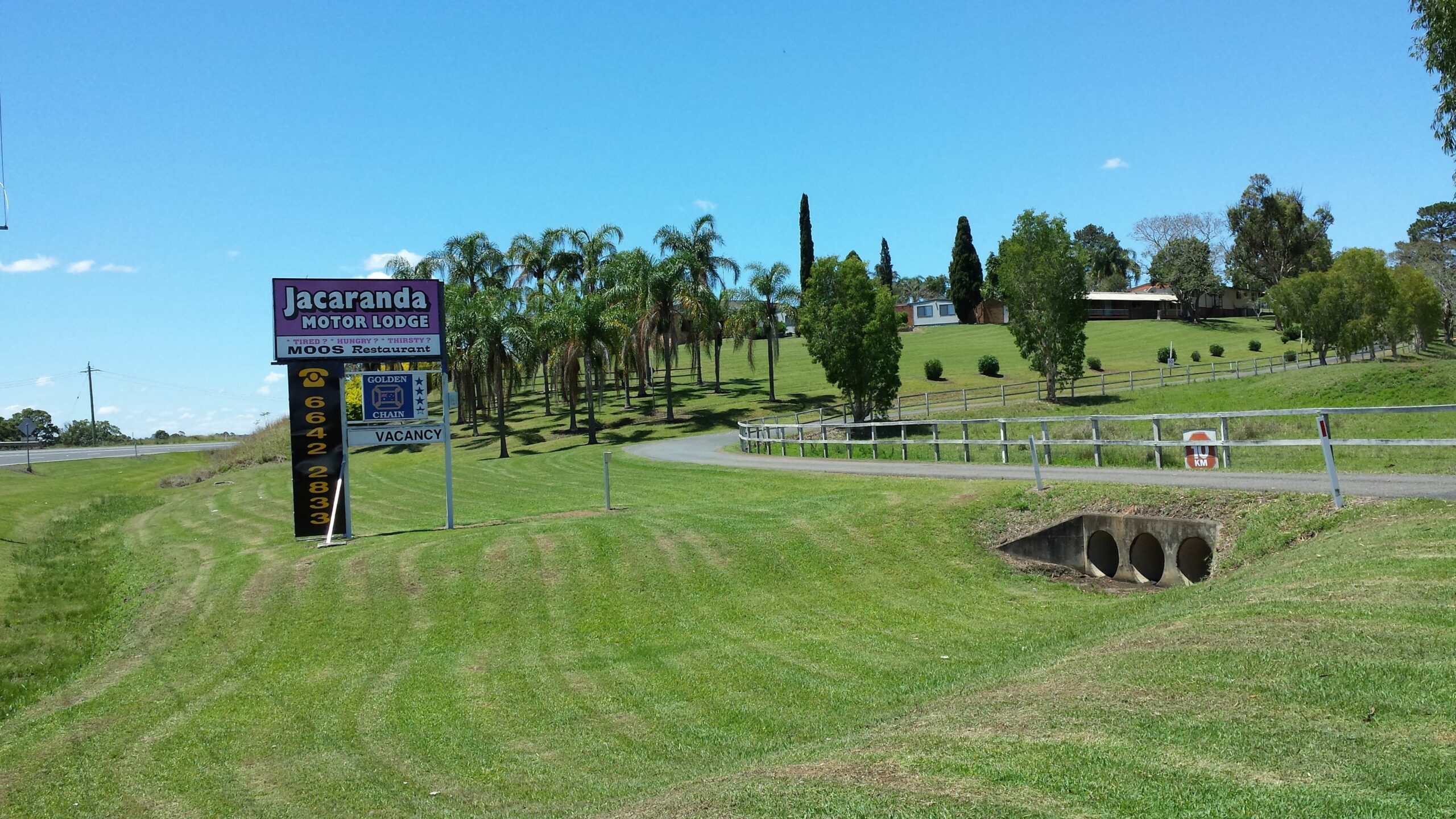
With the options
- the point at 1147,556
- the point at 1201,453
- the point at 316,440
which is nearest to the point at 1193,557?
the point at 1147,556

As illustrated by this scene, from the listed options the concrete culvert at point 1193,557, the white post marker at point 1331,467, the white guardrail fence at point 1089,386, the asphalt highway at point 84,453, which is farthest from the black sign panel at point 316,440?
the asphalt highway at point 84,453

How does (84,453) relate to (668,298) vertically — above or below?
below

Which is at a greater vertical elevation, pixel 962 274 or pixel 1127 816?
pixel 962 274

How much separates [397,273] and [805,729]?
247 ft

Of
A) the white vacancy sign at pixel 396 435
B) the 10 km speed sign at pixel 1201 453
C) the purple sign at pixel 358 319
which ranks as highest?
the purple sign at pixel 358 319

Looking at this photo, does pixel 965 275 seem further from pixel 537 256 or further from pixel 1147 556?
pixel 1147 556

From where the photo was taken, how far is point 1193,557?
13719mm

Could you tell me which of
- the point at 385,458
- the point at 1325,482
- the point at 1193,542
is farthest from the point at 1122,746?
the point at 385,458

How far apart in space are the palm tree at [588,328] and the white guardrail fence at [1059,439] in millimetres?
13925

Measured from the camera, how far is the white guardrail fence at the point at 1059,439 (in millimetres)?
12812

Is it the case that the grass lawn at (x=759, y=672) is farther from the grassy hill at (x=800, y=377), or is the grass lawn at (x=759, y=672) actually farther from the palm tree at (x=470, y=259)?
the palm tree at (x=470, y=259)

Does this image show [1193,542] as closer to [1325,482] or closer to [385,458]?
[1325,482]

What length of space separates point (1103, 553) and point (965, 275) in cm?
10486

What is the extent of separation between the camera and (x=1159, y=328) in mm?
104875
